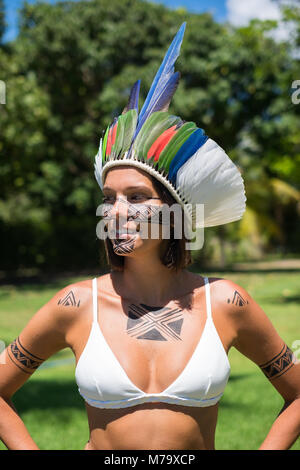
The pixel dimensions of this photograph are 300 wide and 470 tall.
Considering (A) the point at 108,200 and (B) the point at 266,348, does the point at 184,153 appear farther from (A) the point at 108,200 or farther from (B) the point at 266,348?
(B) the point at 266,348

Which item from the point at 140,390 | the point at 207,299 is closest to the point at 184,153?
the point at 207,299

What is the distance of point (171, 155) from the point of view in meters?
2.41

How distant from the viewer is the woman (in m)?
2.26

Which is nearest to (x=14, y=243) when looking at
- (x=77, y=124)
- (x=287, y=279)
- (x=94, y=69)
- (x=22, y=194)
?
(x=22, y=194)

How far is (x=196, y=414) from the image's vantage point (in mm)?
2314

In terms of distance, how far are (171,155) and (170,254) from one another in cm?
48

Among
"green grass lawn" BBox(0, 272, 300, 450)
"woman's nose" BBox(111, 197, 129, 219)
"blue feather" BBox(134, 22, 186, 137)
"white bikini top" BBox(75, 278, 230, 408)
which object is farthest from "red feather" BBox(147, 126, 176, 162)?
"green grass lawn" BBox(0, 272, 300, 450)

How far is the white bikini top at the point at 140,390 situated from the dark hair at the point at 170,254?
1.35 ft

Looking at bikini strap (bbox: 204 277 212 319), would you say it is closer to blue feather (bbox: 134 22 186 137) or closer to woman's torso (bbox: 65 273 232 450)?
woman's torso (bbox: 65 273 232 450)

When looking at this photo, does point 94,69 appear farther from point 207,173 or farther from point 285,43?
point 207,173

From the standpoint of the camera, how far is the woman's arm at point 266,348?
2414 mm

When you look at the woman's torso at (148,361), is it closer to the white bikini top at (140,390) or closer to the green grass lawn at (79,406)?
the white bikini top at (140,390)

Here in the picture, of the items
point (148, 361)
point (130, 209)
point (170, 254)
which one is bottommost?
point (148, 361)

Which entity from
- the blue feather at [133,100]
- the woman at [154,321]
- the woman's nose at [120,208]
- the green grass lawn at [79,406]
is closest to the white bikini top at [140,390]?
the woman at [154,321]
